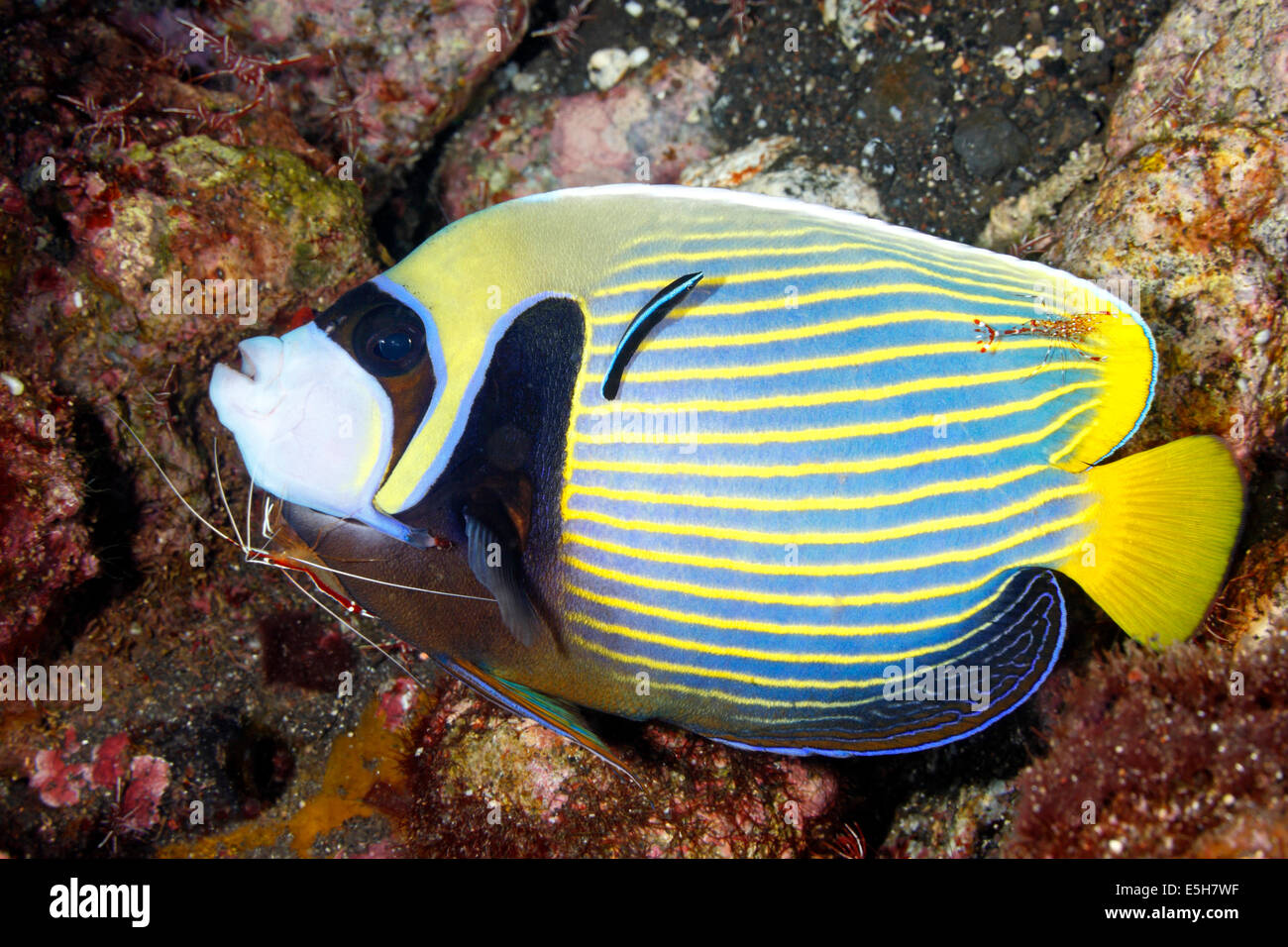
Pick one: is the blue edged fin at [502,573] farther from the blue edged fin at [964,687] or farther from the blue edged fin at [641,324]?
the blue edged fin at [964,687]

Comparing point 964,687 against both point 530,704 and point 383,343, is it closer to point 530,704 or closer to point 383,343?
point 530,704

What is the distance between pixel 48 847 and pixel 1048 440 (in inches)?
162

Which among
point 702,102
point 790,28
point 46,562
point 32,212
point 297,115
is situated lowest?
point 46,562

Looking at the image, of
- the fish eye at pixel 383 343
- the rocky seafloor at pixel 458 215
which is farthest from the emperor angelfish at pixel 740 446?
the rocky seafloor at pixel 458 215

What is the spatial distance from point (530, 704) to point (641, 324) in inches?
37.4

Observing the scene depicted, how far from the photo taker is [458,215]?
3654 mm

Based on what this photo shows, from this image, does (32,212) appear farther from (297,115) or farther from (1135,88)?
(1135,88)

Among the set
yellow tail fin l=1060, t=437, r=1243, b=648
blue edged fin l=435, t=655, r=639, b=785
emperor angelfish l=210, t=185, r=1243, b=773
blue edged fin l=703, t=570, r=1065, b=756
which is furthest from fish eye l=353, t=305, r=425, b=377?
yellow tail fin l=1060, t=437, r=1243, b=648

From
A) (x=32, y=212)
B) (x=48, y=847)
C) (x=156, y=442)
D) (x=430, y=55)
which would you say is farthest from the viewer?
(x=430, y=55)

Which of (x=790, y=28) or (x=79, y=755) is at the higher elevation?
(x=790, y=28)

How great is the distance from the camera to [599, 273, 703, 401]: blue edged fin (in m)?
1.43

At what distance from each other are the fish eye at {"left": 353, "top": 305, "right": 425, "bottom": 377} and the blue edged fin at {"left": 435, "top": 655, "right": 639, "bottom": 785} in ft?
2.45

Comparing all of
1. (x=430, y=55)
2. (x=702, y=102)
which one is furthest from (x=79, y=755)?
(x=702, y=102)

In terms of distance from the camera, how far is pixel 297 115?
298 cm
